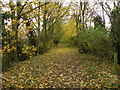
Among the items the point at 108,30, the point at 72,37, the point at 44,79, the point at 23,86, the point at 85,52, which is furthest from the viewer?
the point at 72,37

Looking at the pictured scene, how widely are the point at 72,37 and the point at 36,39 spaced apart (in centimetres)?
938

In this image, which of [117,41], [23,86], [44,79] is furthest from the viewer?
[117,41]

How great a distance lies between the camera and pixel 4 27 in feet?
15.5

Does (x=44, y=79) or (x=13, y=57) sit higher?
(x=13, y=57)

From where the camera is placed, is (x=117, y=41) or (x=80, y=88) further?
(x=117, y=41)

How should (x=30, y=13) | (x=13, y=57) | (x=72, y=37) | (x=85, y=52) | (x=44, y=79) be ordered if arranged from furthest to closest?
1. (x=72, y=37)
2. (x=85, y=52)
3. (x=13, y=57)
4. (x=30, y=13)
5. (x=44, y=79)

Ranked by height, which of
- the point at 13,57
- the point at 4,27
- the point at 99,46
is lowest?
the point at 13,57

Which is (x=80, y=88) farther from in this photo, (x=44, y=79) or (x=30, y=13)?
(x=30, y=13)

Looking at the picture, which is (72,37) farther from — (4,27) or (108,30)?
(4,27)

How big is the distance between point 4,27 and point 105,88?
4221mm

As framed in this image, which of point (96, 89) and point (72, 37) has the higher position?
point (72, 37)

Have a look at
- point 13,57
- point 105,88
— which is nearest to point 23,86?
point 105,88

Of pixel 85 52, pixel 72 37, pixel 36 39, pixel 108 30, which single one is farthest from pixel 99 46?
pixel 72 37

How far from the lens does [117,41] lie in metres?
7.17
